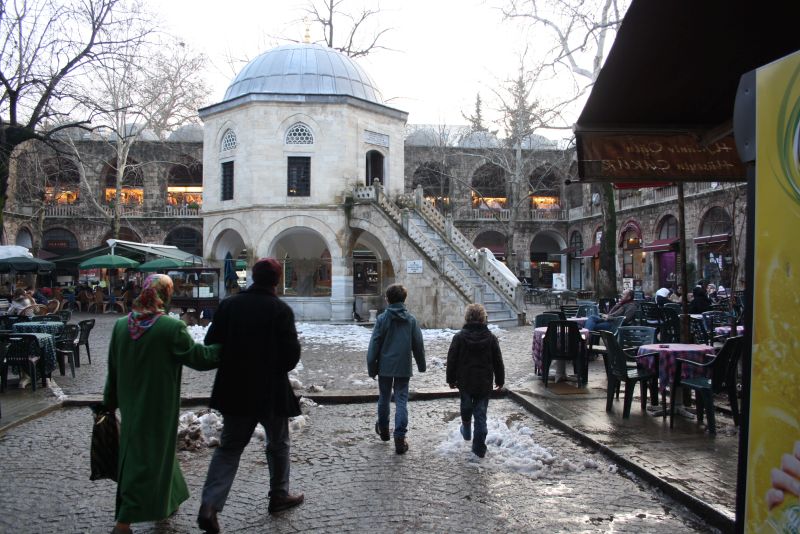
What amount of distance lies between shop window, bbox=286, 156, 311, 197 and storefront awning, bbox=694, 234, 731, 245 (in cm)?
1816

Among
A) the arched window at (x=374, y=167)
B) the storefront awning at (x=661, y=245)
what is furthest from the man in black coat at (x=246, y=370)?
the storefront awning at (x=661, y=245)

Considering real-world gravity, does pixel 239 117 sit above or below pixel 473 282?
above

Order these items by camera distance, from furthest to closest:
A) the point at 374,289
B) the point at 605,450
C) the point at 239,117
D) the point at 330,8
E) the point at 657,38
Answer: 1. the point at 330,8
2. the point at 374,289
3. the point at 239,117
4. the point at 605,450
5. the point at 657,38

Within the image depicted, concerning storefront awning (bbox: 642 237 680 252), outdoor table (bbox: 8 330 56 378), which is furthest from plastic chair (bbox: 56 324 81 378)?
storefront awning (bbox: 642 237 680 252)

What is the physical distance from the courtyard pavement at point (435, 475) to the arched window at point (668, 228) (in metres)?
26.3

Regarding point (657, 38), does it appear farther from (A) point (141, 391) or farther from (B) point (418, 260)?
(B) point (418, 260)

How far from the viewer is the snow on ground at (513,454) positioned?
5.52 metres

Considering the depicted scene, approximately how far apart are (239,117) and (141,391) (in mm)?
Result: 18365

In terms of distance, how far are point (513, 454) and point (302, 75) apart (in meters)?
18.6

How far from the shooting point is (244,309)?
4.16m

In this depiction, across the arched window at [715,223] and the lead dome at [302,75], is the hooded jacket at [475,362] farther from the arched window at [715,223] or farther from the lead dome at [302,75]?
the arched window at [715,223]

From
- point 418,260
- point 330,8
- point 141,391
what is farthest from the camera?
point 330,8

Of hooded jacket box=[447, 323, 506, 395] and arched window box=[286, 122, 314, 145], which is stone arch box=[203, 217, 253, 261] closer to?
arched window box=[286, 122, 314, 145]

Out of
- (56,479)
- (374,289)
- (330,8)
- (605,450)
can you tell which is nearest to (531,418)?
(605,450)
